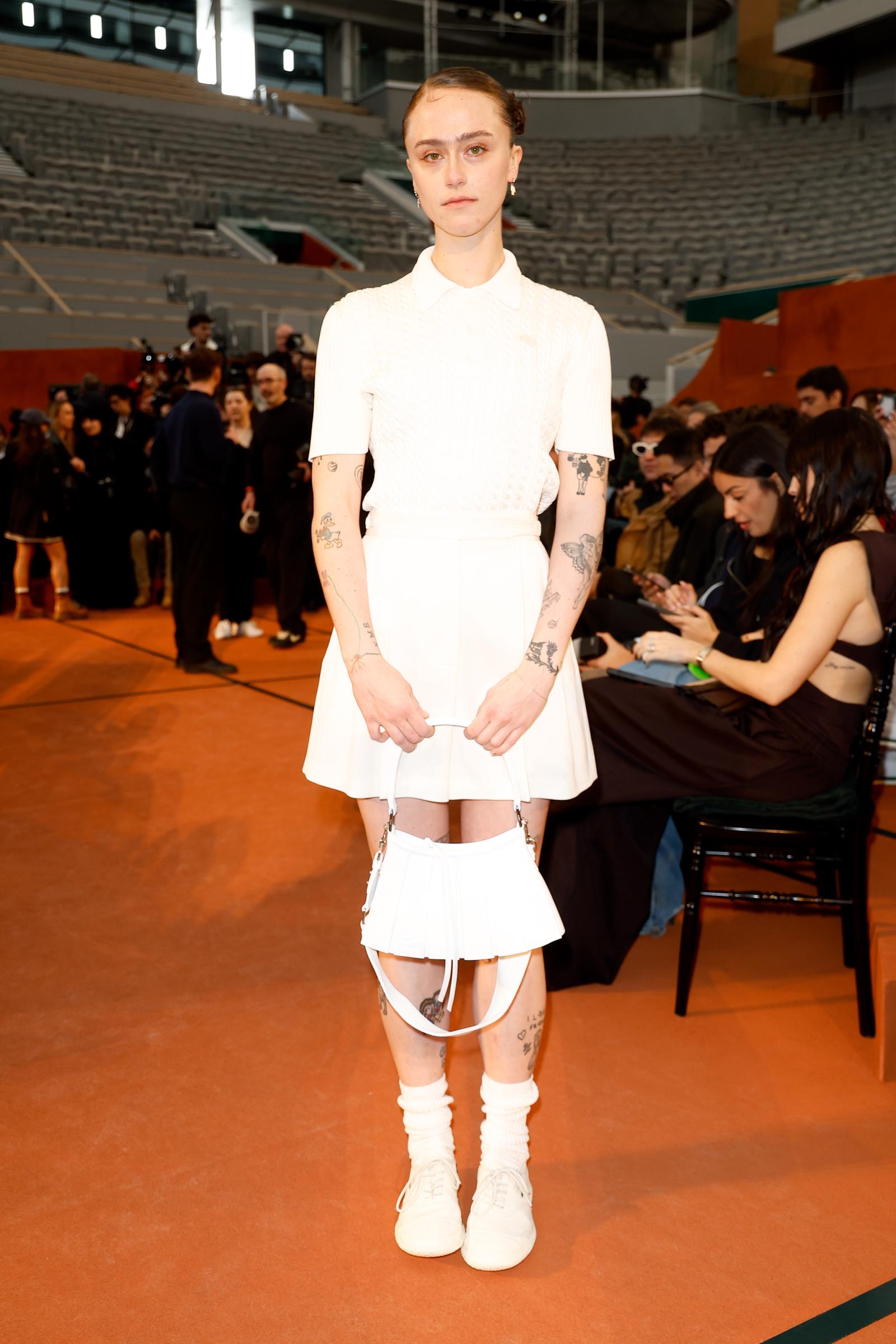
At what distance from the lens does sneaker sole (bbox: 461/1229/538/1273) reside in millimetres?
1508

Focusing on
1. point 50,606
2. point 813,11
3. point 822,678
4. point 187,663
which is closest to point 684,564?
point 822,678

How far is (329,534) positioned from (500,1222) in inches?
36.9

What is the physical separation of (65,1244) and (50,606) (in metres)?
6.18

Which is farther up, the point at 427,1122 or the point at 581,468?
the point at 581,468

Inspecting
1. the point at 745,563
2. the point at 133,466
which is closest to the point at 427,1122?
the point at 745,563

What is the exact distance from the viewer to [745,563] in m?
3.03

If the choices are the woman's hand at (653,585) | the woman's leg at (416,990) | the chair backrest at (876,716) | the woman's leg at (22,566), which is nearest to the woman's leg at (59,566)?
the woman's leg at (22,566)

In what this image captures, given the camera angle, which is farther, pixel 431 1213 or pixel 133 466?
pixel 133 466

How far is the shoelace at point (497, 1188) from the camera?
155 cm

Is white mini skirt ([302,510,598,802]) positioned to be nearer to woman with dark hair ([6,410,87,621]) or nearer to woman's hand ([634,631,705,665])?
woman's hand ([634,631,705,665])

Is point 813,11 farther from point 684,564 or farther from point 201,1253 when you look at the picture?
point 201,1253

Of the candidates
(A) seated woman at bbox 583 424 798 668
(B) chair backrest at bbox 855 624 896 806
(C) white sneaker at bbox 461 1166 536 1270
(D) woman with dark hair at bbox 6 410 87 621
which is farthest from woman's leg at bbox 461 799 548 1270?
(D) woman with dark hair at bbox 6 410 87 621

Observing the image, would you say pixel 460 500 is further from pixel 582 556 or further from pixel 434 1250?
pixel 434 1250

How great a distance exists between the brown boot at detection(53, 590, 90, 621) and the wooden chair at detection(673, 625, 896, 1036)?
5.22 meters
